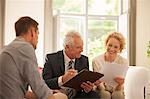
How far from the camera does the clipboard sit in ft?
7.27

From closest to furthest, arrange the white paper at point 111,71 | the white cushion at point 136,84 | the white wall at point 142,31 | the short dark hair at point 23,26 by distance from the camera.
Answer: the short dark hair at point 23,26 → the white paper at point 111,71 → the white cushion at point 136,84 → the white wall at point 142,31

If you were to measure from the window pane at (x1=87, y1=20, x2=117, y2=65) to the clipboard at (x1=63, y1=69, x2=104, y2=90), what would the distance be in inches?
119

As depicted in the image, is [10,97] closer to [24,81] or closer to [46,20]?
[24,81]

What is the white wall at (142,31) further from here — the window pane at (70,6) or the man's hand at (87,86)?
the man's hand at (87,86)

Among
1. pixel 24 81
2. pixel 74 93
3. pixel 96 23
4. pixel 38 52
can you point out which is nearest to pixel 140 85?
pixel 74 93

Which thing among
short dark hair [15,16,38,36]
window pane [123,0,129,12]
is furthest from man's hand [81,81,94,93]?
window pane [123,0,129,12]

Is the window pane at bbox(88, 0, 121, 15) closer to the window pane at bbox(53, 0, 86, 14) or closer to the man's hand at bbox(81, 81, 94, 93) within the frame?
the window pane at bbox(53, 0, 86, 14)

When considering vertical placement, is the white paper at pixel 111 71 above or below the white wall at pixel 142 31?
below

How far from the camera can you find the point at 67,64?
8.35 ft

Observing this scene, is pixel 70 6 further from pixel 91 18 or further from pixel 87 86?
pixel 87 86

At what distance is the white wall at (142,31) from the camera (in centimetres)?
457

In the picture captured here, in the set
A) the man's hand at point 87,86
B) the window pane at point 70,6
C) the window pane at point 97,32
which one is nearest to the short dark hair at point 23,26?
the man's hand at point 87,86

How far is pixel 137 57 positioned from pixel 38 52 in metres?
1.71

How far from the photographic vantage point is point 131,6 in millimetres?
5055
